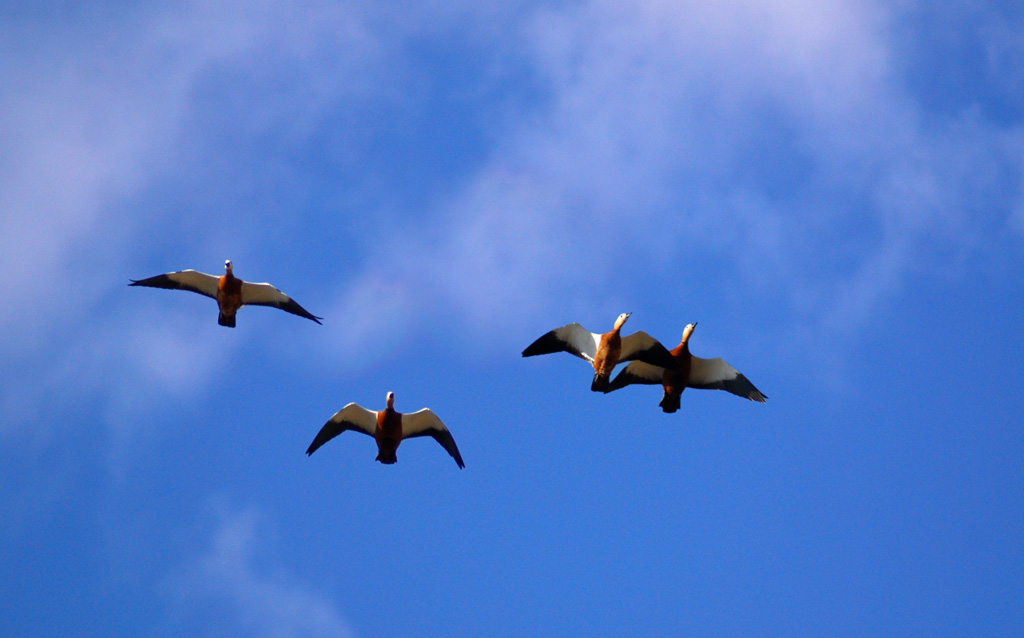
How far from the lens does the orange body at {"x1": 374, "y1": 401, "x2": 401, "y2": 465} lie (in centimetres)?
2227

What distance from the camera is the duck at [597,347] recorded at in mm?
21031

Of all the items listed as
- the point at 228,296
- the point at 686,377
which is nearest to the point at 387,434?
the point at 228,296

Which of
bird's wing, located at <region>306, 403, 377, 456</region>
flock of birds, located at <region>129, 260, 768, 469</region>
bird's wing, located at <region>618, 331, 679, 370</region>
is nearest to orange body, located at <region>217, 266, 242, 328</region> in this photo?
flock of birds, located at <region>129, 260, 768, 469</region>

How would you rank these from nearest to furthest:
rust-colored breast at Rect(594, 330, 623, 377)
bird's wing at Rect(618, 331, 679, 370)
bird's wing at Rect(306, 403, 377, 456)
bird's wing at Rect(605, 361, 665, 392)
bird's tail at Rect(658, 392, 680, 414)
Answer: rust-colored breast at Rect(594, 330, 623, 377), bird's wing at Rect(618, 331, 679, 370), bird's tail at Rect(658, 392, 680, 414), bird's wing at Rect(306, 403, 377, 456), bird's wing at Rect(605, 361, 665, 392)

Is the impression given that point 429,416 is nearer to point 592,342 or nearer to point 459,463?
point 459,463

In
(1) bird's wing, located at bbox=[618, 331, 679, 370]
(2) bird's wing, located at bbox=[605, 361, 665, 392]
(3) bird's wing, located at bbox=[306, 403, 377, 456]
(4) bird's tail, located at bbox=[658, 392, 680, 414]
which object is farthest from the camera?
(2) bird's wing, located at bbox=[605, 361, 665, 392]

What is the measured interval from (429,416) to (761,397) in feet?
27.1

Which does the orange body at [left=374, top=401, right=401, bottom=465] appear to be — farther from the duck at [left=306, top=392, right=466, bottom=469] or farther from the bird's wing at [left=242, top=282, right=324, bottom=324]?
the bird's wing at [left=242, top=282, right=324, bottom=324]

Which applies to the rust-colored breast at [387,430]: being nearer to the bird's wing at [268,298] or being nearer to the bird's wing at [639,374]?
the bird's wing at [268,298]

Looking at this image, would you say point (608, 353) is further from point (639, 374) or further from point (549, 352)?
point (639, 374)

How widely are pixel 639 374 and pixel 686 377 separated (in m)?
1.34

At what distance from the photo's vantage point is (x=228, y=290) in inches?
914

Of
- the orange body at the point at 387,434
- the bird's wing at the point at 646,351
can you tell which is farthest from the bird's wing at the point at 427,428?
the bird's wing at the point at 646,351

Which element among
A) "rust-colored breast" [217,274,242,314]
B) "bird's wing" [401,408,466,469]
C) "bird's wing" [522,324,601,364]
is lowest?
"bird's wing" [401,408,466,469]
